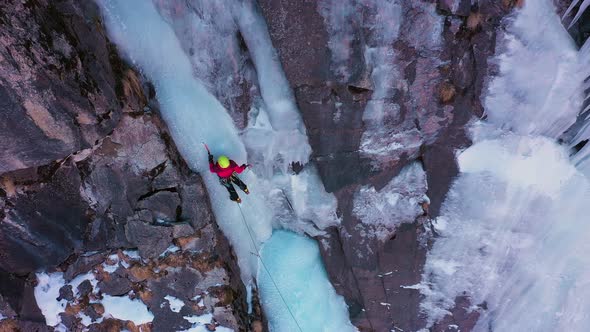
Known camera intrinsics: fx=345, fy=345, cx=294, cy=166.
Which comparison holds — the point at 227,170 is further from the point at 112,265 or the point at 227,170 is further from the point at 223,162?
the point at 112,265

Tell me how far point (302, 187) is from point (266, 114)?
1.28 metres

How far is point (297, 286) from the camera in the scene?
19.0ft

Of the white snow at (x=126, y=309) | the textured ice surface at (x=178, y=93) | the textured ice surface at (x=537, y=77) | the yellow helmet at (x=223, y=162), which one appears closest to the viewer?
the textured ice surface at (x=537, y=77)

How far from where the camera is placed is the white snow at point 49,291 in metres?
5.22

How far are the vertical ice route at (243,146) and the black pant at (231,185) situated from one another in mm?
305

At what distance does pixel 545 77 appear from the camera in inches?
157

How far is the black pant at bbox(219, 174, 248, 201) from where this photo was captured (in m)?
4.93

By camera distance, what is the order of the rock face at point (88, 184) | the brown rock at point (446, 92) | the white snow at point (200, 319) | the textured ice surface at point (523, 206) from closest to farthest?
the rock face at point (88, 184), the textured ice surface at point (523, 206), the brown rock at point (446, 92), the white snow at point (200, 319)

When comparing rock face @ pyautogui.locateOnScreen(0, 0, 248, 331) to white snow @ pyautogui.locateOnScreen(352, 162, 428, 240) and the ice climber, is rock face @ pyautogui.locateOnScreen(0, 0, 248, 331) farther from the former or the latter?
white snow @ pyautogui.locateOnScreen(352, 162, 428, 240)

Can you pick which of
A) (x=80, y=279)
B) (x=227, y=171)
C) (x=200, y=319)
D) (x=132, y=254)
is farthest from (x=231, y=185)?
(x=80, y=279)

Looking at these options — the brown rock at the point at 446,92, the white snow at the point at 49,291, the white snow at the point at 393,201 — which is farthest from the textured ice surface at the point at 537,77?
the white snow at the point at 49,291

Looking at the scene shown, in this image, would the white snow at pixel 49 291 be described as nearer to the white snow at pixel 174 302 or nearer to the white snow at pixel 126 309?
the white snow at pixel 126 309

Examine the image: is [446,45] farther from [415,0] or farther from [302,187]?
[302,187]

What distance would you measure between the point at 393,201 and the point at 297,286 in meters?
2.16
